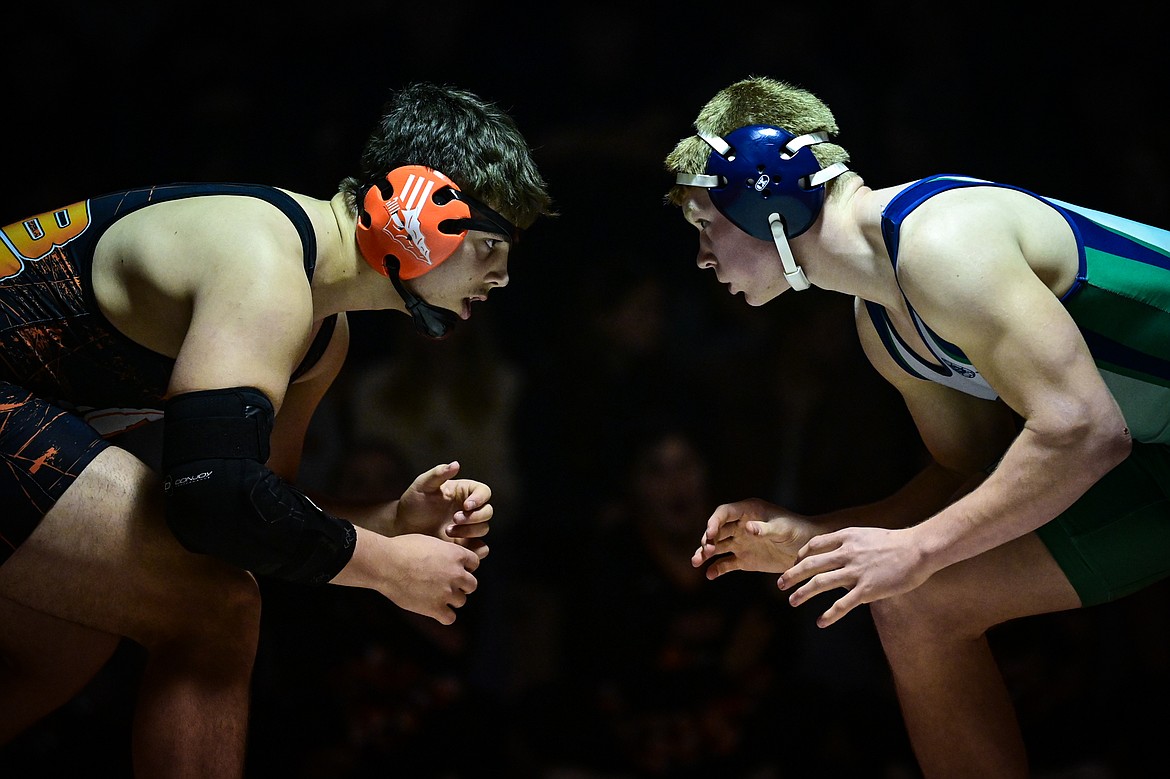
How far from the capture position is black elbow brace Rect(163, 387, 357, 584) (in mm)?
1925

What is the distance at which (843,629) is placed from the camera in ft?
11.4

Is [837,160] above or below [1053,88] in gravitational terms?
below

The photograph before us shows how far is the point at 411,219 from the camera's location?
7.82ft

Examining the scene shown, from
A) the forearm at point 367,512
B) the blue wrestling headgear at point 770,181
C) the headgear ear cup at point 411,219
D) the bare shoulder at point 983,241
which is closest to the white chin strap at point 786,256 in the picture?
the blue wrestling headgear at point 770,181

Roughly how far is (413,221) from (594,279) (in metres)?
1.01

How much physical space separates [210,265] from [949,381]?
1.57 m

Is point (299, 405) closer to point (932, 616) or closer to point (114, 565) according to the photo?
point (114, 565)

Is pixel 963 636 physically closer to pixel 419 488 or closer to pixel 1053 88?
pixel 419 488

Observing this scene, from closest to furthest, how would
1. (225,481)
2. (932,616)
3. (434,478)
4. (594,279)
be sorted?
1. (225,481)
2. (932,616)
3. (434,478)
4. (594,279)

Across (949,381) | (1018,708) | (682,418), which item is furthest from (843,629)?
(949,381)

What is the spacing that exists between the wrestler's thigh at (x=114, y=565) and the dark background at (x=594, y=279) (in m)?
1.33

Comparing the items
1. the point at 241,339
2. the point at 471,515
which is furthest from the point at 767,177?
the point at 241,339

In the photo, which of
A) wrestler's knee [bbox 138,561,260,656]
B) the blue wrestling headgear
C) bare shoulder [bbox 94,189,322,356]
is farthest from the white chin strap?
wrestler's knee [bbox 138,561,260,656]

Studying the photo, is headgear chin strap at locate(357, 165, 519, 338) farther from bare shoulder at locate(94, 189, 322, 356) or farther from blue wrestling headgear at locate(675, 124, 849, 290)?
blue wrestling headgear at locate(675, 124, 849, 290)
